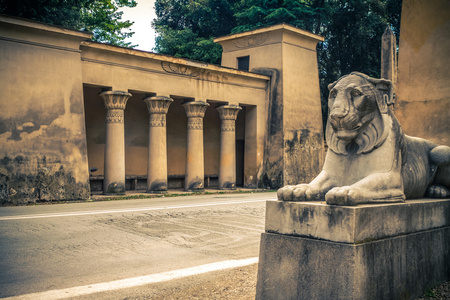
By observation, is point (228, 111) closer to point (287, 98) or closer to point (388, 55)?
point (287, 98)

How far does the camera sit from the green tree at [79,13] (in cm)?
2311

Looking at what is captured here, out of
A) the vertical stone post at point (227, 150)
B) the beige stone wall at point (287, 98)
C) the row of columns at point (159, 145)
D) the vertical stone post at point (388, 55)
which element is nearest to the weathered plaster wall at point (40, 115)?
the row of columns at point (159, 145)

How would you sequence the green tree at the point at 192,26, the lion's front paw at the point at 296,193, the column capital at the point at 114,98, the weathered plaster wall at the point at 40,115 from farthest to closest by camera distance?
the green tree at the point at 192,26 < the column capital at the point at 114,98 < the weathered plaster wall at the point at 40,115 < the lion's front paw at the point at 296,193

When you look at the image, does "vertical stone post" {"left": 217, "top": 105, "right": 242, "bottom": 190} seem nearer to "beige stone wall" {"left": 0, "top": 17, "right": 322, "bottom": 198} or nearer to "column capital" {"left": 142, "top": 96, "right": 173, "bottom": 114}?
"beige stone wall" {"left": 0, "top": 17, "right": 322, "bottom": 198}

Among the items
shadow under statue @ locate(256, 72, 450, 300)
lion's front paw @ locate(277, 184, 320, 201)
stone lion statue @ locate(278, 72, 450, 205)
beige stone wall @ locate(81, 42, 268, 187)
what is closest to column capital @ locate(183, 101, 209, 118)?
beige stone wall @ locate(81, 42, 268, 187)

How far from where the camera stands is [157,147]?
19.4m

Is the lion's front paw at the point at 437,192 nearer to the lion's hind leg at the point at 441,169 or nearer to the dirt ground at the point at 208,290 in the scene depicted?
the lion's hind leg at the point at 441,169

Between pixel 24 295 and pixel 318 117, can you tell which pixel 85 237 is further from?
pixel 318 117

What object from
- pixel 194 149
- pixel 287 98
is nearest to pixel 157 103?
pixel 194 149

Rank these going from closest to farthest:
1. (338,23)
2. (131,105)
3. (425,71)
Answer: (425,71) < (131,105) < (338,23)

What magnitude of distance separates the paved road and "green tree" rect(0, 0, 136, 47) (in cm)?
1449

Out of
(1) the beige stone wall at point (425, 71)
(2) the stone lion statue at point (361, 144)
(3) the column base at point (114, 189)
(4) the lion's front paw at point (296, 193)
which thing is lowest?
(3) the column base at point (114, 189)

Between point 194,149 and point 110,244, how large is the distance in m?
13.3

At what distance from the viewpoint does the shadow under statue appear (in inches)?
155
